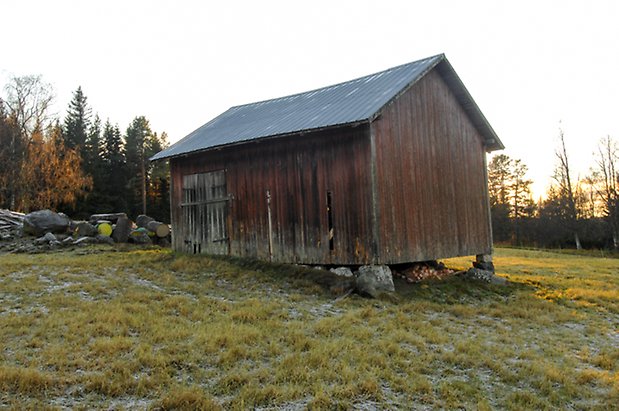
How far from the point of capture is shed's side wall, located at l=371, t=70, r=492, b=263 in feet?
45.9

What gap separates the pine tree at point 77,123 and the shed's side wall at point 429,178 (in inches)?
1625

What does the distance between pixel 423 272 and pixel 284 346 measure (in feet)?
28.6

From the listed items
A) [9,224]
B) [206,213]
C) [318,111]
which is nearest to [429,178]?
[318,111]

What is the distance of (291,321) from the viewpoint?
380 inches

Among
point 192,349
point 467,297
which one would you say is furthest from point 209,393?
point 467,297

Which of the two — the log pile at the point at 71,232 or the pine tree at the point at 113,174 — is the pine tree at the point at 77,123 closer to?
the pine tree at the point at 113,174

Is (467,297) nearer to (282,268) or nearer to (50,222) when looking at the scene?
(282,268)

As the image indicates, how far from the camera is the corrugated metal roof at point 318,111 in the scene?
14055 mm

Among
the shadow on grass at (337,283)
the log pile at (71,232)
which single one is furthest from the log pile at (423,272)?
the log pile at (71,232)

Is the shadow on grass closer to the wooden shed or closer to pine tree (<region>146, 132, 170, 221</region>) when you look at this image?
the wooden shed

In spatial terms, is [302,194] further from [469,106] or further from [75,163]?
[75,163]

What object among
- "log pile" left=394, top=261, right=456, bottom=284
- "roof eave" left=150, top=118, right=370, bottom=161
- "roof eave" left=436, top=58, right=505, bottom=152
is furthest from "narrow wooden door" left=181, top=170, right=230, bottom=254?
"roof eave" left=436, top=58, right=505, bottom=152

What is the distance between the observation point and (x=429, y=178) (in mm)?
15664

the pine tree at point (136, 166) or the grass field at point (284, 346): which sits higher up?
the pine tree at point (136, 166)
